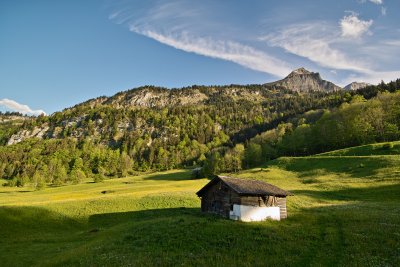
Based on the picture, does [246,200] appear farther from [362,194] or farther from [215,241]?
[362,194]

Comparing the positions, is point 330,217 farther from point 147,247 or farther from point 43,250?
point 43,250

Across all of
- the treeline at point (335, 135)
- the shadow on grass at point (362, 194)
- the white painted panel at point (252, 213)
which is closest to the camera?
the white painted panel at point (252, 213)

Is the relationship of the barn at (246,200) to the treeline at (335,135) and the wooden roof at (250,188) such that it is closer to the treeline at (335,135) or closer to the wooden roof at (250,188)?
the wooden roof at (250,188)

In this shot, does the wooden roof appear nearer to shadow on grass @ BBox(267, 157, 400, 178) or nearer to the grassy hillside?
shadow on grass @ BBox(267, 157, 400, 178)

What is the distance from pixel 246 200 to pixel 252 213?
1.83m

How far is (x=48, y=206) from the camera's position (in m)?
55.9

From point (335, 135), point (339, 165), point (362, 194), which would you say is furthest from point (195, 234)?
point (335, 135)

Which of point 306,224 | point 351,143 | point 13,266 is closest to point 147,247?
point 13,266

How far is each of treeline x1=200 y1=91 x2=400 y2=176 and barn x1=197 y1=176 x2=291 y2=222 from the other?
87707 millimetres

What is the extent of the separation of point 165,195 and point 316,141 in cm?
9737

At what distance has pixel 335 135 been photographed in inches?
5221

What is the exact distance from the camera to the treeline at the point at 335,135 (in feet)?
407

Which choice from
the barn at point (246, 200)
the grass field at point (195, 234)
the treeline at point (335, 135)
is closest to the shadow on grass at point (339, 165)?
the grass field at point (195, 234)

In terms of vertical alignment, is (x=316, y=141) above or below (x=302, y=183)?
above
